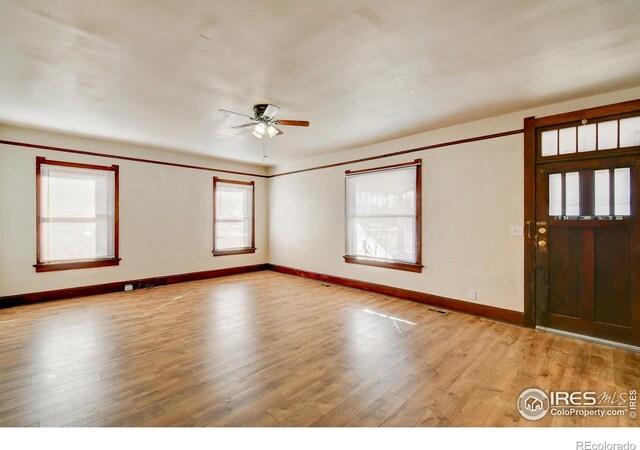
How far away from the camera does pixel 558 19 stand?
2.02m

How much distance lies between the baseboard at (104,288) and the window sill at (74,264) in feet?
1.17

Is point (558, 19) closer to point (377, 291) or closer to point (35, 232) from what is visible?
point (377, 291)

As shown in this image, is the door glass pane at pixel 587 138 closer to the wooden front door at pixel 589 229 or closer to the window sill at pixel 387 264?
the wooden front door at pixel 589 229

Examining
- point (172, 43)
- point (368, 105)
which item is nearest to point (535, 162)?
point (368, 105)

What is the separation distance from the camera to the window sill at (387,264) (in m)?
4.76

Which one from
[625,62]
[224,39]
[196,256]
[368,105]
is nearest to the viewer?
[224,39]

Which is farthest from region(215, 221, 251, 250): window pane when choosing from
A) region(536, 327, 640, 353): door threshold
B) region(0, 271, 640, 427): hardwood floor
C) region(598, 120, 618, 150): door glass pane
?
region(598, 120, 618, 150): door glass pane

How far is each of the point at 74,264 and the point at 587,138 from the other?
7.54 m

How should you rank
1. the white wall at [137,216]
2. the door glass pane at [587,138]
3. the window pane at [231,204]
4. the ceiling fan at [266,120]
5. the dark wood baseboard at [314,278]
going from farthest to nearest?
1. the window pane at [231,204]
2. the white wall at [137,216]
3. the dark wood baseboard at [314,278]
4. the ceiling fan at [266,120]
5. the door glass pane at [587,138]

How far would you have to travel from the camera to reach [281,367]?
265 centimetres

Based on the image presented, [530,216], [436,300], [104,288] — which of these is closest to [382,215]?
[436,300]

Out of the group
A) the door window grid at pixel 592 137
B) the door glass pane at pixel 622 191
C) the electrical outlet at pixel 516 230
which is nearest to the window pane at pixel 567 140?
the door window grid at pixel 592 137

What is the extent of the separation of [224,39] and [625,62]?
136 inches
